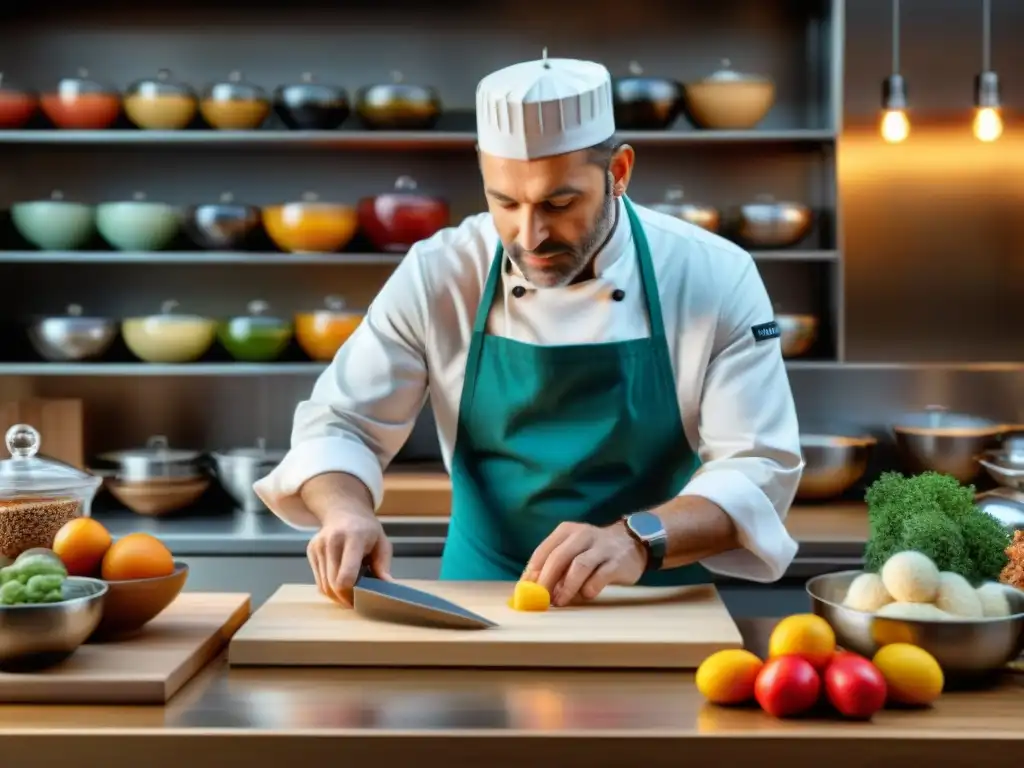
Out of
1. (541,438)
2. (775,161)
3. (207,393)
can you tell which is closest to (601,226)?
(541,438)

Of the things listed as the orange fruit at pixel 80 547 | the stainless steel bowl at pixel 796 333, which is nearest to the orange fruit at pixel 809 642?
the orange fruit at pixel 80 547

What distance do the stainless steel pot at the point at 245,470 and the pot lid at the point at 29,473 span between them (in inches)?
60.7

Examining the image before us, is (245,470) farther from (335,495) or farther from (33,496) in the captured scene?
(33,496)

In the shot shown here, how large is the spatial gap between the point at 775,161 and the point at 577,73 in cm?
191

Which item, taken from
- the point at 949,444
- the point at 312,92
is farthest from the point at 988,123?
the point at 312,92

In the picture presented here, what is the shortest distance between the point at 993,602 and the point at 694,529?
1.54ft

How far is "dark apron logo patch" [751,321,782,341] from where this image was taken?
217 cm

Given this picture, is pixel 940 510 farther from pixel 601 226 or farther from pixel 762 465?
pixel 601 226

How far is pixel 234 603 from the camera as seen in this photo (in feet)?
6.16

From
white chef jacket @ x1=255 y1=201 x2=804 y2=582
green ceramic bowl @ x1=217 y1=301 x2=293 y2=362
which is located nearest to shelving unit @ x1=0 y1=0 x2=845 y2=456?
green ceramic bowl @ x1=217 y1=301 x2=293 y2=362

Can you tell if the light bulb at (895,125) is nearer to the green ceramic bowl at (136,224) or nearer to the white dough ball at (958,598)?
the green ceramic bowl at (136,224)

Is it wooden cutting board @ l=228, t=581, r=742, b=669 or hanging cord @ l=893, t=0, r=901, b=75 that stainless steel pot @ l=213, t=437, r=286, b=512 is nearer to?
wooden cutting board @ l=228, t=581, r=742, b=669

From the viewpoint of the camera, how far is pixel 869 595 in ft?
5.09

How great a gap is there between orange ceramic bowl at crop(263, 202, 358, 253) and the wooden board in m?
1.94
